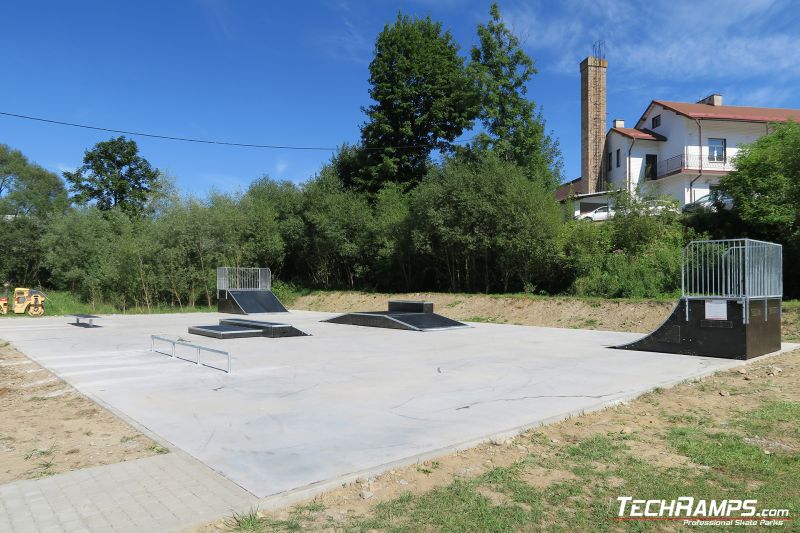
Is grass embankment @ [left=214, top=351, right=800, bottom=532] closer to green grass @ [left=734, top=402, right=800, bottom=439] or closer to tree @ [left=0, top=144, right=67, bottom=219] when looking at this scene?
green grass @ [left=734, top=402, right=800, bottom=439]

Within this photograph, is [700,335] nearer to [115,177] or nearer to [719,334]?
[719,334]

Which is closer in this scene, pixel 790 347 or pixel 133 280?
pixel 790 347

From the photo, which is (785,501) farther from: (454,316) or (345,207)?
(345,207)

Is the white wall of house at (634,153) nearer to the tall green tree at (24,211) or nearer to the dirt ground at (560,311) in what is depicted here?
the dirt ground at (560,311)

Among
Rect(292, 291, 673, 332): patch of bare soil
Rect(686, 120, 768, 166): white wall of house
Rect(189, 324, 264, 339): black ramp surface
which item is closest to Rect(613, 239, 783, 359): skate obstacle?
Rect(292, 291, 673, 332): patch of bare soil

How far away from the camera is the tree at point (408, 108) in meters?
28.8

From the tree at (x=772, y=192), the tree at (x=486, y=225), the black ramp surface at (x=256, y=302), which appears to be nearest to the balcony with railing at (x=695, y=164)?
the tree at (x=772, y=192)

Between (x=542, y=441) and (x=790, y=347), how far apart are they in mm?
8318

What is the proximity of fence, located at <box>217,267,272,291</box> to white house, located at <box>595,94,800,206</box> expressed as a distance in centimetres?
1822

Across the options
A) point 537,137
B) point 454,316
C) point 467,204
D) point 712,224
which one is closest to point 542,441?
point 454,316

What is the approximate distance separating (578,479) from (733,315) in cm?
684

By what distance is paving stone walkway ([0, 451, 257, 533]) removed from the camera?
2.75m

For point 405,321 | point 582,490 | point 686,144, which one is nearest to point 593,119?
point 686,144

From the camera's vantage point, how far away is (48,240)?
2809cm
